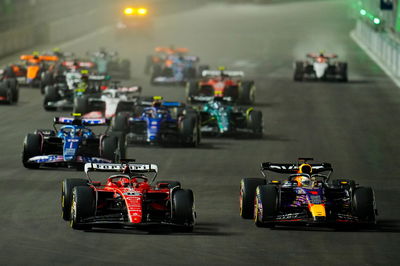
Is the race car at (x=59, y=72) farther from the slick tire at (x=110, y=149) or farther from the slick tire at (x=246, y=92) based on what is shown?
the slick tire at (x=110, y=149)

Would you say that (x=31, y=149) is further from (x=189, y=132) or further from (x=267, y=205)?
(x=267, y=205)

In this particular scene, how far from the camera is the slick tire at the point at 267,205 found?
23.9 meters

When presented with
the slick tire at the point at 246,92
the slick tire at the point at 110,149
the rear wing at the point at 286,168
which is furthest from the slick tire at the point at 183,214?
the slick tire at the point at 246,92

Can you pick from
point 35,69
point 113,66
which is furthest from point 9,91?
point 113,66

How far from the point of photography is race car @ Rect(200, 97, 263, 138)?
133ft

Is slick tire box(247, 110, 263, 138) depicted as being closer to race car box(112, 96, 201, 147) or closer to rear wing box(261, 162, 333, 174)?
race car box(112, 96, 201, 147)

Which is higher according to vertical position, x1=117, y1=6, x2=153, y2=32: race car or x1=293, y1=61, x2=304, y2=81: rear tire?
x1=117, y1=6, x2=153, y2=32: race car

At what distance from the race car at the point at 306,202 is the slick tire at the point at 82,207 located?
3144mm

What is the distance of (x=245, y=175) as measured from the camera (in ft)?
106

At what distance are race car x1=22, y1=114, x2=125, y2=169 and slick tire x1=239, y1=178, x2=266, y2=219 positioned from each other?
7728mm

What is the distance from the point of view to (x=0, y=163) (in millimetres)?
33656

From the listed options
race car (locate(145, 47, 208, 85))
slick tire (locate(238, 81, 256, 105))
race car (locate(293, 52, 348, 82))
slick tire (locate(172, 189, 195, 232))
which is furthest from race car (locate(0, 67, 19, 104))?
slick tire (locate(172, 189, 195, 232))

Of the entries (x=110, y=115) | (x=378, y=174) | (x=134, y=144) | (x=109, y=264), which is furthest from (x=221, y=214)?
(x=110, y=115)

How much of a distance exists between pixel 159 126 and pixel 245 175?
6358 millimetres
